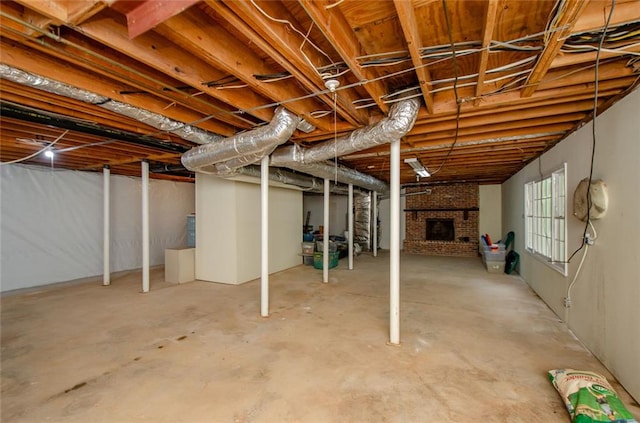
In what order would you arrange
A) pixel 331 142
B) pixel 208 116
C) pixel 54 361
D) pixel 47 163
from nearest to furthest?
pixel 54 361, pixel 208 116, pixel 331 142, pixel 47 163

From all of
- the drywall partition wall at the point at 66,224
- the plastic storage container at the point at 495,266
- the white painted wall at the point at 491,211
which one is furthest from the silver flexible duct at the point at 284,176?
the white painted wall at the point at 491,211

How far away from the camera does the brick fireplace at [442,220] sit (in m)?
8.43

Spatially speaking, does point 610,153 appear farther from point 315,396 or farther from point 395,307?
point 315,396

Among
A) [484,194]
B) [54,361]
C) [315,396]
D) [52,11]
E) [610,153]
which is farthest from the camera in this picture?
[484,194]

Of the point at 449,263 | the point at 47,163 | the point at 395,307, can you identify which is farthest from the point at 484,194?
the point at 47,163

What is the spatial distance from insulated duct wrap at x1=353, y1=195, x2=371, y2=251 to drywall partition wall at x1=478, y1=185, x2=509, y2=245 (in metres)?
3.32

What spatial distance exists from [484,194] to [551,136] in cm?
546

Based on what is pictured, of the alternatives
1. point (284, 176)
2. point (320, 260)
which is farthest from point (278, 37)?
point (320, 260)

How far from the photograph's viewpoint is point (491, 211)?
8.28m

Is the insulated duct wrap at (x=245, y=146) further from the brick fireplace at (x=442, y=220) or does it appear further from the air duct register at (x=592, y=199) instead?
the brick fireplace at (x=442, y=220)

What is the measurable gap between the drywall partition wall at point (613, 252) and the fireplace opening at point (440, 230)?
5.61m

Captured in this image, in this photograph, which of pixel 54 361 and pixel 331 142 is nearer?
pixel 54 361

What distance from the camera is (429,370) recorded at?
90.8 inches

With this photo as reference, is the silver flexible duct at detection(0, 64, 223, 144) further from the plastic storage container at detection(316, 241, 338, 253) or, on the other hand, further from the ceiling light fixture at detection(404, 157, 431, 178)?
the plastic storage container at detection(316, 241, 338, 253)
